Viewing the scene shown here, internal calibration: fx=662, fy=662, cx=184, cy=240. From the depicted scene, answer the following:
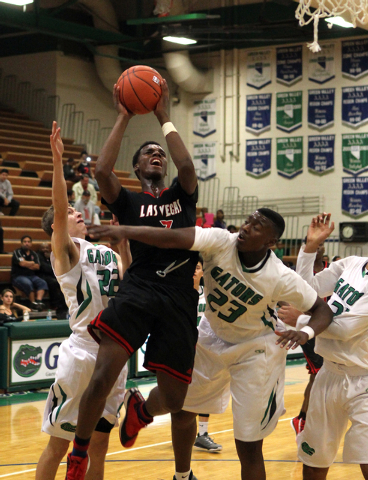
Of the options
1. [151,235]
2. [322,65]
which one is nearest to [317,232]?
[151,235]

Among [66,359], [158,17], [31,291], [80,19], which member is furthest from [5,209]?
[66,359]

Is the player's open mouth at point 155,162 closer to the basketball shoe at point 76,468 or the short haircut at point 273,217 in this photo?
the short haircut at point 273,217

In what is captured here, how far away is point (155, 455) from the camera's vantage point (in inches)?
237

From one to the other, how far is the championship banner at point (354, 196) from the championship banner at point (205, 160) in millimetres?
4034

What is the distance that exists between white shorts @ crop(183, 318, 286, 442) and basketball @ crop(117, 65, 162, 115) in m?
1.52

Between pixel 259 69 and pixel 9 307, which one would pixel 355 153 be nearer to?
pixel 259 69

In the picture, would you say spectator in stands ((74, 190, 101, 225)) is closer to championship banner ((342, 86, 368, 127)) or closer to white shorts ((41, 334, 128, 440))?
championship banner ((342, 86, 368, 127))

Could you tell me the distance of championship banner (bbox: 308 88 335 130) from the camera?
712 inches

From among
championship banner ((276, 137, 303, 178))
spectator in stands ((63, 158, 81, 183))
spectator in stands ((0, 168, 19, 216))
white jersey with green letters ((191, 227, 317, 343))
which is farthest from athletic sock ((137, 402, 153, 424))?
championship banner ((276, 137, 303, 178))

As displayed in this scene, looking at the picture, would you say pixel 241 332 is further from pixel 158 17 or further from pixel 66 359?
pixel 158 17

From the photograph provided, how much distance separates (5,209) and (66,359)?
429 inches

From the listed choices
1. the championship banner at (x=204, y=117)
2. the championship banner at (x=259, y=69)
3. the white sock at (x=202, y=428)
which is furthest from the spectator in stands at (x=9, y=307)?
the championship banner at (x=259, y=69)

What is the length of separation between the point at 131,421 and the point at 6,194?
10547 mm

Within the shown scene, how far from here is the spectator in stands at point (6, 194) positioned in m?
13.5
